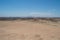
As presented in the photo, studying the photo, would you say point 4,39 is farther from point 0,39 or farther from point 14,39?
point 14,39

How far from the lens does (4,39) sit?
22.0ft

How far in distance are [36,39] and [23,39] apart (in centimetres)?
96

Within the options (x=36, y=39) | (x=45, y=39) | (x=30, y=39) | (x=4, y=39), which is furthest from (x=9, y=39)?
(x=45, y=39)

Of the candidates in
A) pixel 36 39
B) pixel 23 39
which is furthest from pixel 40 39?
pixel 23 39

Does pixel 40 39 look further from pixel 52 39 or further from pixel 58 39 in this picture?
pixel 58 39

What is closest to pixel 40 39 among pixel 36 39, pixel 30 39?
pixel 36 39

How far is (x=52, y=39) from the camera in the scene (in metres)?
6.95

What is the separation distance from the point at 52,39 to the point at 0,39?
3.78 meters

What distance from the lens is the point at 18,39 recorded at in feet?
22.4

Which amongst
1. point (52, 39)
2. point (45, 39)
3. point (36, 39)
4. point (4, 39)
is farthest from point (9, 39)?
point (52, 39)

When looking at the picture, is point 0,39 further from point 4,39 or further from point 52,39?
point 52,39

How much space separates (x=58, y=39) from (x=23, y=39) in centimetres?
261

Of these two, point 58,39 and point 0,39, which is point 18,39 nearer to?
point 0,39

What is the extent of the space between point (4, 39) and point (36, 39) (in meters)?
2.32
